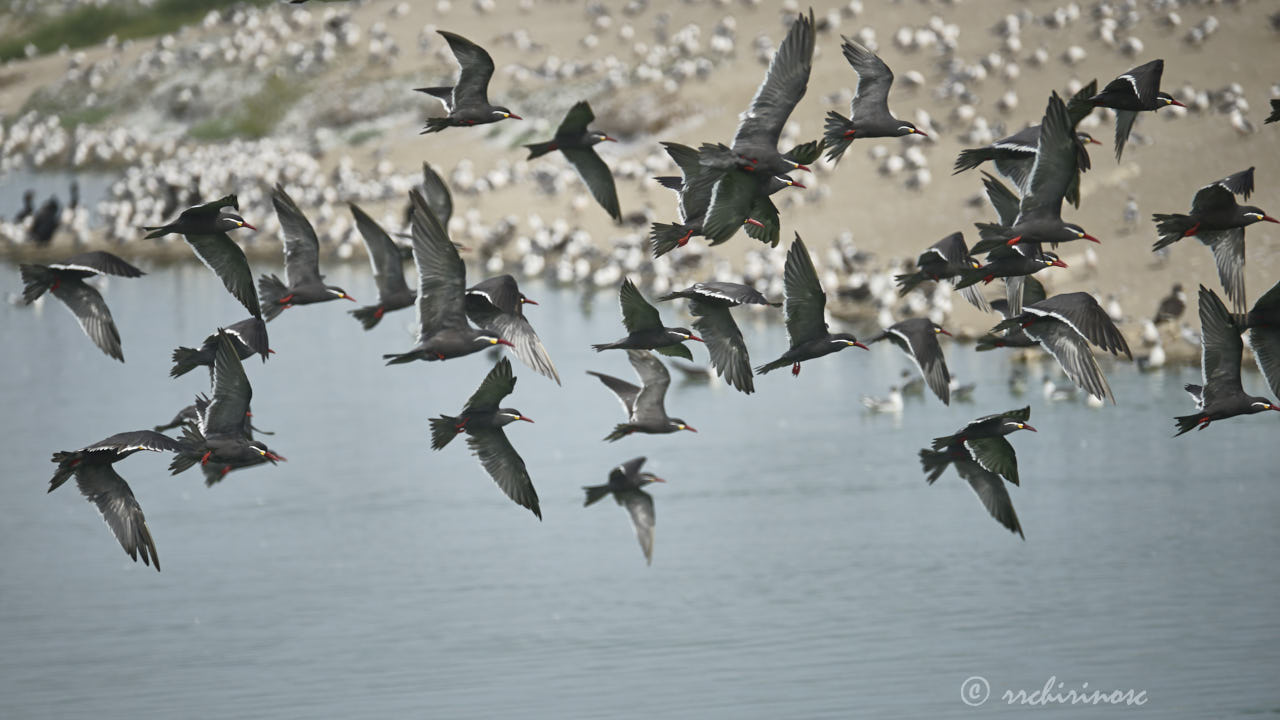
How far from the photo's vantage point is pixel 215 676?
70.9 feet

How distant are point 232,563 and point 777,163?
1465 centimetres

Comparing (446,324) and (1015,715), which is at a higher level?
(446,324)

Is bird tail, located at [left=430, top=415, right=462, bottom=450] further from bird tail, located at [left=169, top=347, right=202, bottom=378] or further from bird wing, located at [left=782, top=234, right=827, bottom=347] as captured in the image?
bird wing, located at [left=782, top=234, right=827, bottom=347]

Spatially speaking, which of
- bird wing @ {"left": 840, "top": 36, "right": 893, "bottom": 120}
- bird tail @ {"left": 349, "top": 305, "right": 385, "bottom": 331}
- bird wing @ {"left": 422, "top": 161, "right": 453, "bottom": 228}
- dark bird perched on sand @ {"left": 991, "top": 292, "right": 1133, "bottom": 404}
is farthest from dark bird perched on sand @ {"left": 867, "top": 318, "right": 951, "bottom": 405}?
bird wing @ {"left": 422, "top": 161, "right": 453, "bottom": 228}

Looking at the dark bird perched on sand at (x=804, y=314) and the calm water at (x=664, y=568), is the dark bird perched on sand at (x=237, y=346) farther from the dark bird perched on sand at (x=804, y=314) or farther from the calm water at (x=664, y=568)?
the calm water at (x=664, y=568)

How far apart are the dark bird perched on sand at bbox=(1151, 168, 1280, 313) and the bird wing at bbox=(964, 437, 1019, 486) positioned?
2416 mm

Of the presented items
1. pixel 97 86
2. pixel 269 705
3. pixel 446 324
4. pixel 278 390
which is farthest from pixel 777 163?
pixel 97 86

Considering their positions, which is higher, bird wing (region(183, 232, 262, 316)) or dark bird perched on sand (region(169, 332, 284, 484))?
bird wing (region(183, 232, 262, 316))

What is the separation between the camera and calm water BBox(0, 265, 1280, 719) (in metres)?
20.9

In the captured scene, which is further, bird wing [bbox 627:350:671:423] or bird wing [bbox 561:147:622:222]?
bird wing [bbox 627:350:671:423]

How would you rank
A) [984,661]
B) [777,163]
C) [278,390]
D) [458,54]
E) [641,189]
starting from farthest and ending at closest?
[641,189]
[278,390]
[984,661]
[458,54]
[777,163]

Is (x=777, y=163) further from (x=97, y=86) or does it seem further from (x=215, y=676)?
(x=97, y=86)

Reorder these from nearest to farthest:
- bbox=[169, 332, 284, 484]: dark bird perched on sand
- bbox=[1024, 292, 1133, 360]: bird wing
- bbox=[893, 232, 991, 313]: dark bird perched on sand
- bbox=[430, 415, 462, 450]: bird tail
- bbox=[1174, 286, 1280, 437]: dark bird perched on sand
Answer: bbox=[1024, 292, 1133, 360]: bird wing → bbox=[169, 332, 284, 484]: dark bird perched on sand → bbox=[1174, 286, 1280, 437]: dark bird perched on sand → bbox=[430, 415, 462, 450]: bird tail → bbox=[893, 232, 991, 313]: dark bird perched on sand
